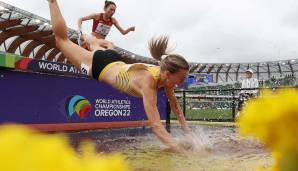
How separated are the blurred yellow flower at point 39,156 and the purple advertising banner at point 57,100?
5.91 metres

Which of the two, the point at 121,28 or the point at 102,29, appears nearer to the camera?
the point at 102,29

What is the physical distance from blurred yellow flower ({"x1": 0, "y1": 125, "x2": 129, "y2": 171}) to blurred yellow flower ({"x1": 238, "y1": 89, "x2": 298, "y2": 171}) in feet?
0.33

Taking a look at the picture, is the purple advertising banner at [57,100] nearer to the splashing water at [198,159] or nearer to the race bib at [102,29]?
the race bib at [102,29]

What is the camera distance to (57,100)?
678cm

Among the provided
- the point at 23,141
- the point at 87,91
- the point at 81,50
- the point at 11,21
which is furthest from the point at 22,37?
the point at 23,141

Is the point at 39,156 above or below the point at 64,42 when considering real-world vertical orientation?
below

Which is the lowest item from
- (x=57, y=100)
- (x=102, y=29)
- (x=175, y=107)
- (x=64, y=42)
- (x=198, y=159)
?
(x=198, y=159)

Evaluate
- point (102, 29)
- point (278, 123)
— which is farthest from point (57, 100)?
point (278, 123)

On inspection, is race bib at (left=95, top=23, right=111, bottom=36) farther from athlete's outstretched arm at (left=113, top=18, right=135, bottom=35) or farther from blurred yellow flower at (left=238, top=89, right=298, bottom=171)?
blurred yellow flower at (left=238, top=89, right=298, bottom=171)

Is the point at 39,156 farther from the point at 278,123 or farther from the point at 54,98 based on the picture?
the point at 54,98

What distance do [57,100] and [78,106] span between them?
498 mm

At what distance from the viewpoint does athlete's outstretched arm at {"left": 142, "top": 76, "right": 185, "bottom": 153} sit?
3243 millimetres

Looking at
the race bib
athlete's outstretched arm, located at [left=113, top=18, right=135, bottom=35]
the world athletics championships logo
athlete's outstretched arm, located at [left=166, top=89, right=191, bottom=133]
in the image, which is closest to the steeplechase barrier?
the world athletics championships logo

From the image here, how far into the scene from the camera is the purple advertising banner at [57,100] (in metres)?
6.02
